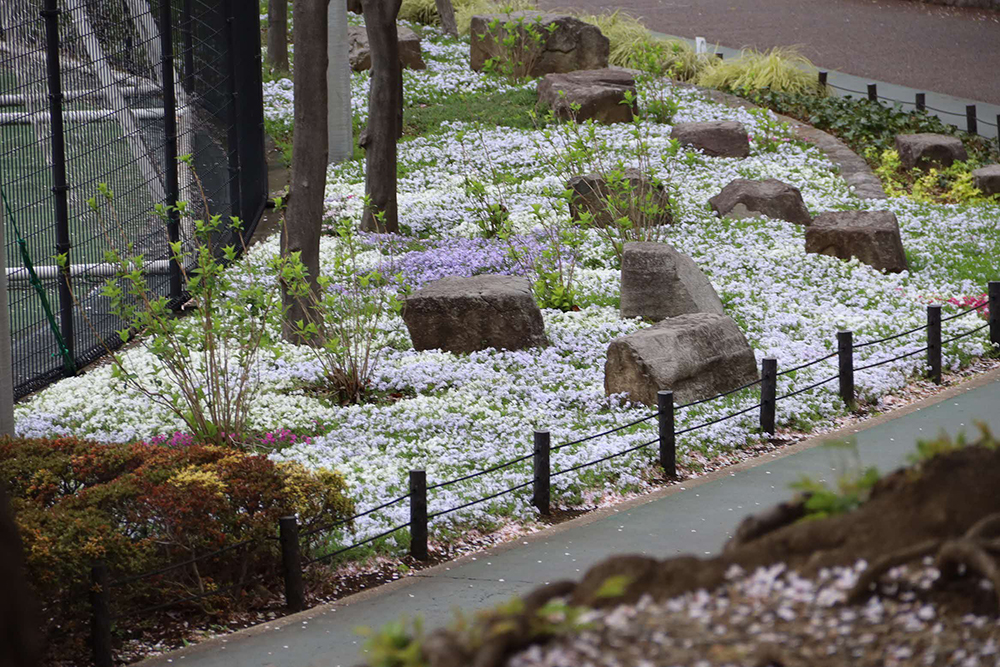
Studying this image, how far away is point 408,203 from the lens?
17.9 metres

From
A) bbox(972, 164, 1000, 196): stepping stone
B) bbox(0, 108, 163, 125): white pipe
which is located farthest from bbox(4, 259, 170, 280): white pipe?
bbox(972, 164, 1000, 196): stepping stone

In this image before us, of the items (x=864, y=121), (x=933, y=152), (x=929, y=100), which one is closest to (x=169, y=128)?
(x=933, y=152)

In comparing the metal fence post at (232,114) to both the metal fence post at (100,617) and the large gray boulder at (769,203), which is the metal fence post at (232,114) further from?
the metal fence post at (100,617)

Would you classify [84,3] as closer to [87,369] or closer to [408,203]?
[87,369]

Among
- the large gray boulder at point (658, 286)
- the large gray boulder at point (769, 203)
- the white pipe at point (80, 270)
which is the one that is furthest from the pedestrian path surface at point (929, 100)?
the white pipe at point (80, 270)

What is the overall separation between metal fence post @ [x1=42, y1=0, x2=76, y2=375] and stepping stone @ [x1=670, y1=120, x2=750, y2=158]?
11842 millimetres

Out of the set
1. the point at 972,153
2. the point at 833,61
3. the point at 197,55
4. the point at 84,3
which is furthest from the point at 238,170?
the point at 833,61

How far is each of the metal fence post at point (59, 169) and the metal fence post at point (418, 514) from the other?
463 centimetres

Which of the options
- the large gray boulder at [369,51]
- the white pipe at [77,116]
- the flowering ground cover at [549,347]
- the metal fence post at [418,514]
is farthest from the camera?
the large gray boulder at [369,51]

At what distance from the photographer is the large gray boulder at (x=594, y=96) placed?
21484mm

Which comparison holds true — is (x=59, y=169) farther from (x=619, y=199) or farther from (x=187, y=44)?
(x=619, y=199)

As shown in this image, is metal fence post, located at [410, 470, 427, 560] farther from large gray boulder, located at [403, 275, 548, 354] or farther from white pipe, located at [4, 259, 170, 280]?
large gray boulder, located at [403, 275, 548, 354]

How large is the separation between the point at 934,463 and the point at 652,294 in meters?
9.79

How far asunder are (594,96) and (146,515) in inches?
639
